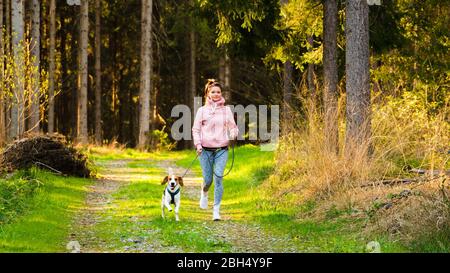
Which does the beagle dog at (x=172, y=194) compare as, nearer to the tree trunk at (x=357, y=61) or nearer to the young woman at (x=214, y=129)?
the young woman at (x=214, y=129)

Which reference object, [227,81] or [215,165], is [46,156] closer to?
[215,165]

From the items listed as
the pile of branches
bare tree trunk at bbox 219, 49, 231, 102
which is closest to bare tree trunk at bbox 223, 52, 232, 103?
bare tree trunk at bbox 219, 49, 231, 102

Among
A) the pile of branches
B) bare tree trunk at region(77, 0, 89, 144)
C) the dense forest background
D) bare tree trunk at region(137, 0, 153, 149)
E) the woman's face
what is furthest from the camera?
bare tree trunk at region(137, 0, 153, 149)

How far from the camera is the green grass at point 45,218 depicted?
970cm

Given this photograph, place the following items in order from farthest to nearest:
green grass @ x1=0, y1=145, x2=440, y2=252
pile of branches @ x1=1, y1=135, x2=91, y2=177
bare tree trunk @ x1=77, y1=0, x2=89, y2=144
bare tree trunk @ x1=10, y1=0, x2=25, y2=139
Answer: bare tree trunk @ x1=77, y1=0, x2=89, y2=144 < bare tree trunk @ x1=10, y1=0, x2=25, y2=139 < pile of branches @ x1=1, y1=135, x2=91, y2=177 < green grass @ x1=0, y1=145, x2=440, y2=252

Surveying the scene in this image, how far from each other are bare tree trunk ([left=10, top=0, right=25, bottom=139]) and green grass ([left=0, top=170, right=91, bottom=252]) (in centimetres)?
175

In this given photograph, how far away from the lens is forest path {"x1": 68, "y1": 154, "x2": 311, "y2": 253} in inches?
388

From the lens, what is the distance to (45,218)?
12023 millimetres

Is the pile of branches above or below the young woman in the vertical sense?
below

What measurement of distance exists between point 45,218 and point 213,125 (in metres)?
3.03

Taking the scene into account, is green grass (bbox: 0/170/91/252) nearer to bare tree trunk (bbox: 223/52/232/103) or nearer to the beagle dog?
the beagle dog

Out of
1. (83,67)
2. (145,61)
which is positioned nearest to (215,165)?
(83,67)

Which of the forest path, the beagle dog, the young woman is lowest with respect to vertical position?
the forest path
